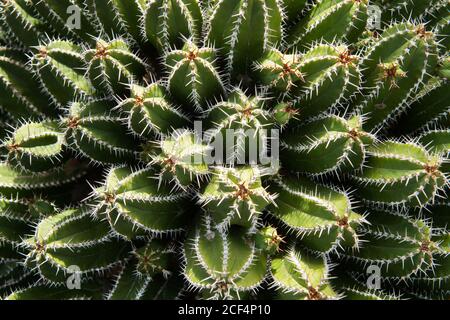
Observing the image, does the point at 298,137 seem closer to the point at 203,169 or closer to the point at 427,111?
the point at 203,169

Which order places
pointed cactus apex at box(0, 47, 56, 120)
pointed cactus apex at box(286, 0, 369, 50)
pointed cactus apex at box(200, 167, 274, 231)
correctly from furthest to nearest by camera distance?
pointed cactus apex at box(0, 47, 56, 120) < pointed cactus apex at box(286, 0, 369, 50) < pointed cactus apex at box(200, 167, 274, 231)

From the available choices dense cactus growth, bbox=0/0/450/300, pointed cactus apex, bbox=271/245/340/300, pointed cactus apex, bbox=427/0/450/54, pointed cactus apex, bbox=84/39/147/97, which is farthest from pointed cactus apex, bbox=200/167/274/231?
pointed cactus apex, bbox=427/0/450/54

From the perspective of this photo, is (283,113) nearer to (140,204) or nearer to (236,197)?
(236,197)

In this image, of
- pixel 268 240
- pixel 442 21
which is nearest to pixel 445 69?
pixel 442 21

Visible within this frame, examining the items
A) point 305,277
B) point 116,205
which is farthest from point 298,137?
point 116,205

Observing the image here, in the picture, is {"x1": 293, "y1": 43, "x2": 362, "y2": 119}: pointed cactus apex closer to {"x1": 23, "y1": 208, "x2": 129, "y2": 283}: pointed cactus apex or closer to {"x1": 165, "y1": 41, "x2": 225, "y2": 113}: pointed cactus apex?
{"x1": 165, "y1": 41, "x2": 225, "y2": 113}: pointed cactus apex

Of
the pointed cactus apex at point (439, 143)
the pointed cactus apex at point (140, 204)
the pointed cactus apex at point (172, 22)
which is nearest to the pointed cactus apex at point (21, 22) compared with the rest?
the pointed cactus apex at point (172, 22)

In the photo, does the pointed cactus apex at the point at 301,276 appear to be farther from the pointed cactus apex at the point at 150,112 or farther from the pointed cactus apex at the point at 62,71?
the pointed cactus apex at the point at 62,71
